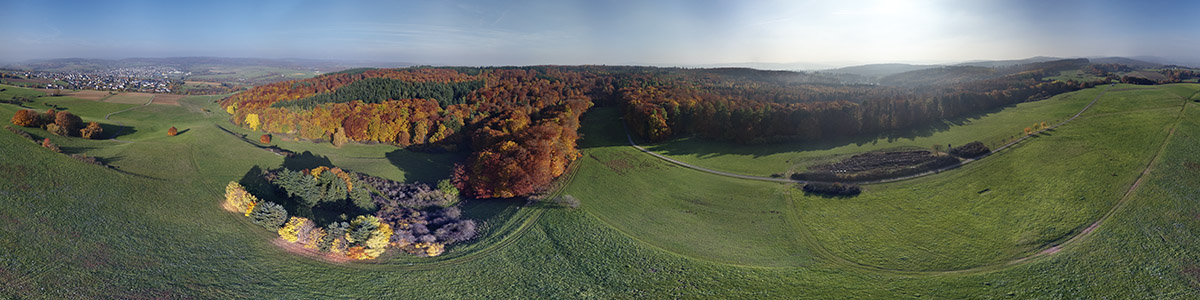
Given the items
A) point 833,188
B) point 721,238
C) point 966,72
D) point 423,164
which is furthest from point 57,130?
point 966,72

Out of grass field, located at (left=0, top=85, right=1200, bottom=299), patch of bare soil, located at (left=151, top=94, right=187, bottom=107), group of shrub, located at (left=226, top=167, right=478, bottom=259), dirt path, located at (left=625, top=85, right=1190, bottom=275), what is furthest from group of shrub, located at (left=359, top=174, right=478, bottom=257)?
patch of bare soil, located at (left=151, top=94, right=187, bottom=107)

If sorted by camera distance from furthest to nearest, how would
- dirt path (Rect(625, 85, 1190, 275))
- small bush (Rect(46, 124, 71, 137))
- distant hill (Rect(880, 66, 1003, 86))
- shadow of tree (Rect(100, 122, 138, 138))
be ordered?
distant hill (Rect(880, 66, 1003, 86)) < shadow of tree (Rect(100, 122, 138, 138)) < small bush (Rect(46, 124, 71, 137)) < dirt path (Rect(625, 85, 1190, 275))

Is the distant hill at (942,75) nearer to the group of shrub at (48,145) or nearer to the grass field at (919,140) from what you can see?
the grass field at (919,140)

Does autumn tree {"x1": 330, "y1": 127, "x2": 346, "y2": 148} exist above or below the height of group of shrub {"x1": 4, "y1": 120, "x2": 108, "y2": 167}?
below

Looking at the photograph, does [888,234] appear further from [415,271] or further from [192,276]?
[192,276]

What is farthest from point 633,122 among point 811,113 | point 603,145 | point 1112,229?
point 1112,229

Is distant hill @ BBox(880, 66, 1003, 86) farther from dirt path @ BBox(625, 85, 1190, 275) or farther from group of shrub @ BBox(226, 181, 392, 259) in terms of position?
group of shrub @ BBox(226, 181, 392, 259)

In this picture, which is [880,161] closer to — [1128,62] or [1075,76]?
[1075,76]

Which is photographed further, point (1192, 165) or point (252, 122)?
point (252, 122)

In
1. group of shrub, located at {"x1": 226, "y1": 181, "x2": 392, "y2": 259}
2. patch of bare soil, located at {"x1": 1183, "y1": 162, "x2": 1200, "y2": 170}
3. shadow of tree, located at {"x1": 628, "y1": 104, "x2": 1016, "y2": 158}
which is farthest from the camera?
shadow of tree, located at {"x1": 628, "y1": 104, "x2": 1016, "y2": 158}
